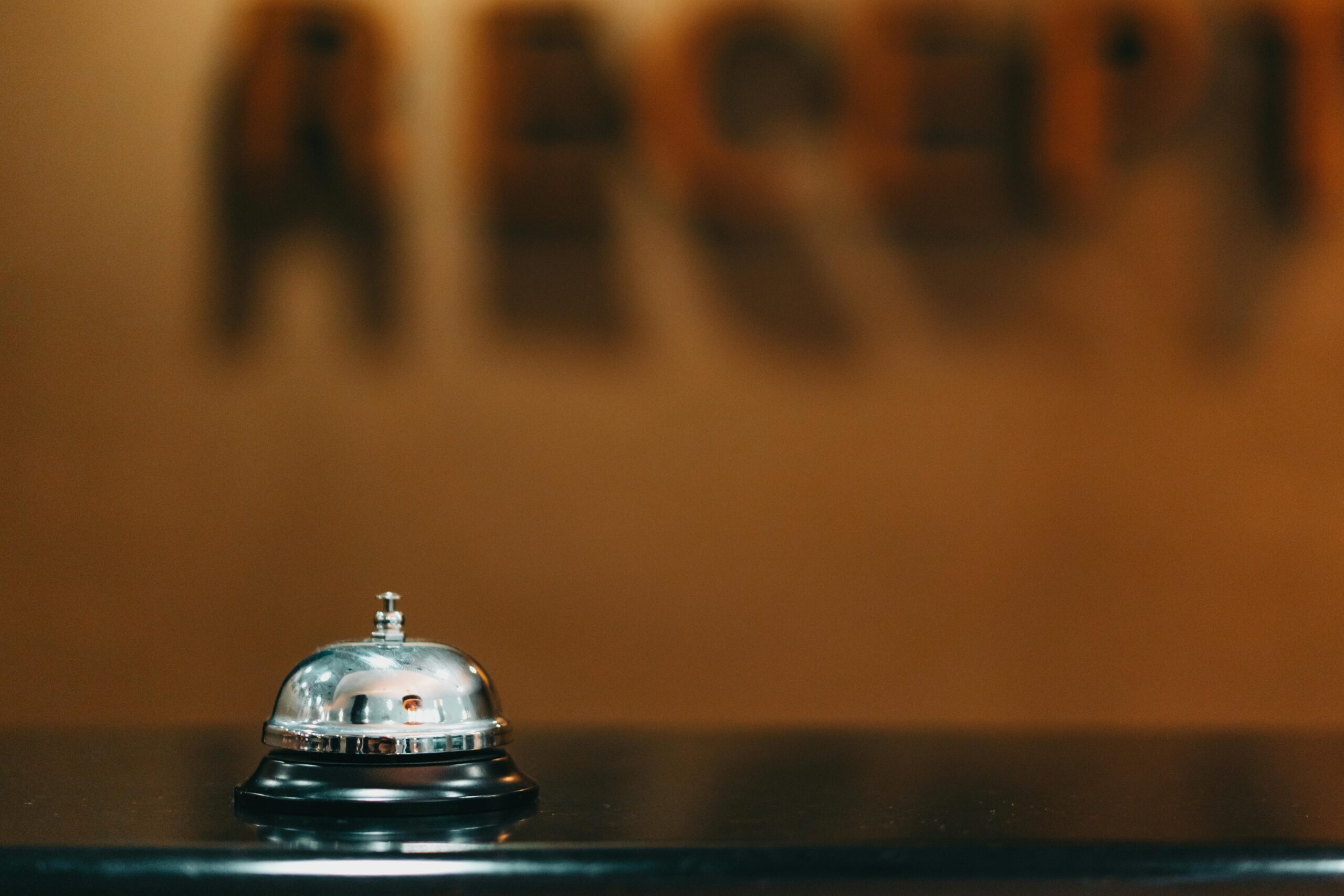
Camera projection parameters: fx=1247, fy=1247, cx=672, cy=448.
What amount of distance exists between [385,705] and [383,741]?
19 mm

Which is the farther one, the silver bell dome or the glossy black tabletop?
the silver bell dome

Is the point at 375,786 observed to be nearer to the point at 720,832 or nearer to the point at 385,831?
the point at 385,831

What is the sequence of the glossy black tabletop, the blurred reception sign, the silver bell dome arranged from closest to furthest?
the glossy black tabletop
the silver bell dome
the blurred reception sign

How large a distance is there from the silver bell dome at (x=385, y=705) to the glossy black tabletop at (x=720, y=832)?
0.14 ft

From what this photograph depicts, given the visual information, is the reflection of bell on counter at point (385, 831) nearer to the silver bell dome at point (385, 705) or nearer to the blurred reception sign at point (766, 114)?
the silver bell dome at point (385, 705)

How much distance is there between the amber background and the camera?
2186mm

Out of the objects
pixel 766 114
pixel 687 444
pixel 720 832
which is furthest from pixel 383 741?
pixel 766 114

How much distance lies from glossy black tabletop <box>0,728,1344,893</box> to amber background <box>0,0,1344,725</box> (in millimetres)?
1313

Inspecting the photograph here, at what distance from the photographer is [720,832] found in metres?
0.60

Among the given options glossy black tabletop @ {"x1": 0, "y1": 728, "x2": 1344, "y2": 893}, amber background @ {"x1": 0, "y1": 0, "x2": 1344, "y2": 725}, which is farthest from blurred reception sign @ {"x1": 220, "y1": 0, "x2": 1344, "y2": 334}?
glossy black tabletop @ {"x1": 0, "y1": 728, "x2": 1344, "y2": 893}

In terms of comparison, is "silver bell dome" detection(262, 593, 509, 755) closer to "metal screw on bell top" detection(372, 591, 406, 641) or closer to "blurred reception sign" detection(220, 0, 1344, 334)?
"metal screw on bell top" detection(372, 591, 406, 641)

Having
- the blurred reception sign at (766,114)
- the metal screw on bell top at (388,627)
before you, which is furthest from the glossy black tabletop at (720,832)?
the blurred reception sign at (766,114)

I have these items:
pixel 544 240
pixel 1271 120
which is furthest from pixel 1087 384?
pixel 544 240

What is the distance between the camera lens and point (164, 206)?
220 centimetres
